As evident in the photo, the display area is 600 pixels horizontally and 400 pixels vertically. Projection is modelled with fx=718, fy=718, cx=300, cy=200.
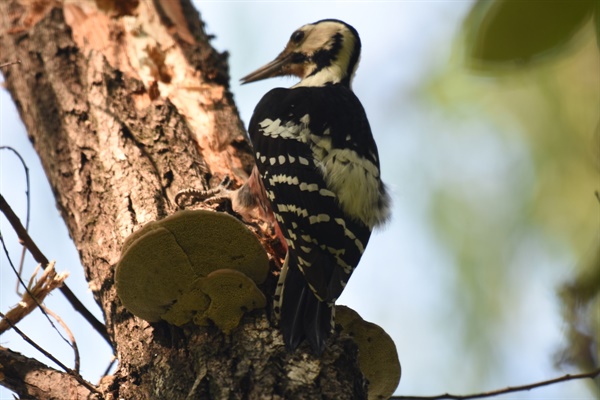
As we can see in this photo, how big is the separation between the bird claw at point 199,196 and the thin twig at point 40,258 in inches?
24.2

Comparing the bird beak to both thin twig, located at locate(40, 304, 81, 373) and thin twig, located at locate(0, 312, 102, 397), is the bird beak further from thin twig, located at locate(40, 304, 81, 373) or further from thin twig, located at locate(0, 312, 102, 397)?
thin twig, located at locate(0, 312, 102, 397)

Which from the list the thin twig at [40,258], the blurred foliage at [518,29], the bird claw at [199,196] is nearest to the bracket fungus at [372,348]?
the bird claw at [199,196]

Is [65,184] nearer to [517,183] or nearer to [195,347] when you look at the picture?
[195,347]

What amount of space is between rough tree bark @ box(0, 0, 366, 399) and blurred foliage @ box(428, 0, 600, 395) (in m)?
0.89

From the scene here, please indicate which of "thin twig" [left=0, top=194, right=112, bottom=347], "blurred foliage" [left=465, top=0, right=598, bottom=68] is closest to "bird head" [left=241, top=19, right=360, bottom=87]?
"thin twig" [left=0, top=194, right=112, bottom=347]

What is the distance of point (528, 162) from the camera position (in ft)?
10.2

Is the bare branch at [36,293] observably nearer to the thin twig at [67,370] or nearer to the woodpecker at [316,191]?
the thin twig at [67,370]

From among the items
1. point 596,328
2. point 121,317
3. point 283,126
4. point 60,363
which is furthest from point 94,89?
point 596,328

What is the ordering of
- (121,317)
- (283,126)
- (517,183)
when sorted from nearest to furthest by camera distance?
(121,317), (283,126), (517,183)

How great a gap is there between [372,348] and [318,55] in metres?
2.18

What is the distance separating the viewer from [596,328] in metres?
1.52

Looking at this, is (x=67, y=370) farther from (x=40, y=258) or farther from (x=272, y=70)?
(x=272, y=70)

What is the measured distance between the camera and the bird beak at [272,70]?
4.41 metres

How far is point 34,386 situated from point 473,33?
2.06 metres
